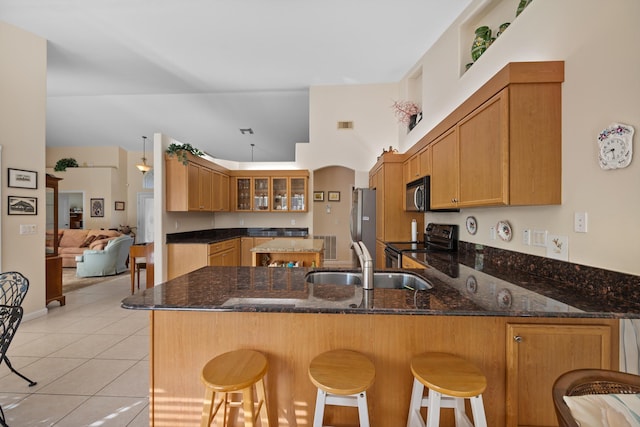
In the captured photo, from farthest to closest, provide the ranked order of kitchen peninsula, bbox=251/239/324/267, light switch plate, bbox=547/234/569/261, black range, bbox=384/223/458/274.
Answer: kitchen peninsula, bbox=251/239/324/267, black range, bbox=384/223/458/274, light switch plate, bbox=547/234/569/261

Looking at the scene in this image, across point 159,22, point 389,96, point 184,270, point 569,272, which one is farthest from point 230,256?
point 569,272

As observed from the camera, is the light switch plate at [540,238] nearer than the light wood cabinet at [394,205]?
Yes

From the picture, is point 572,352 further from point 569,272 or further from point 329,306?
point 329,306

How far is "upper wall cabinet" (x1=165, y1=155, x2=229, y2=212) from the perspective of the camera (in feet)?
13.2

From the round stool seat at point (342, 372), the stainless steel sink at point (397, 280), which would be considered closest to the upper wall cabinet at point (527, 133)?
the stainless steel sink at point (397, 280)

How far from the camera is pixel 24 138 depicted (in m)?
3.21

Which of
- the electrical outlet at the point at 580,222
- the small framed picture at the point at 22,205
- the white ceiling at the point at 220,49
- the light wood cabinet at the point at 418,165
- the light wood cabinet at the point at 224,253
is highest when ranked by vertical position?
the white ceiling at the point at 220,49

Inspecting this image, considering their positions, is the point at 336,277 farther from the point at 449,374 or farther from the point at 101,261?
the point at 101,261

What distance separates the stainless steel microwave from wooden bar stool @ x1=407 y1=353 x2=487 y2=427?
6.50 ft

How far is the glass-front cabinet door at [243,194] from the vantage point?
5.49 m

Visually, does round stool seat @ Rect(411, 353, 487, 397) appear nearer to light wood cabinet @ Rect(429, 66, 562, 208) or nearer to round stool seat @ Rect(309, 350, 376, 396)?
round stool seat @ Rect(309, 350, 376, 396)

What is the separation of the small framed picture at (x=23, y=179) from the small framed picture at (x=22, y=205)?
144 mm

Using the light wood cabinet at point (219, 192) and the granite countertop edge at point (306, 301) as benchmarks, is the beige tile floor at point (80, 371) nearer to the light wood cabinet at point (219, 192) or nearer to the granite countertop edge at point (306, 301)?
the granite countertop edge at point (306, 301)

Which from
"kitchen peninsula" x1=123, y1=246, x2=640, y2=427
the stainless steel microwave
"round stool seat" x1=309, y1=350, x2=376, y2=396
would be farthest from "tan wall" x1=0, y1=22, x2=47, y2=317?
the stainless steel microwave
